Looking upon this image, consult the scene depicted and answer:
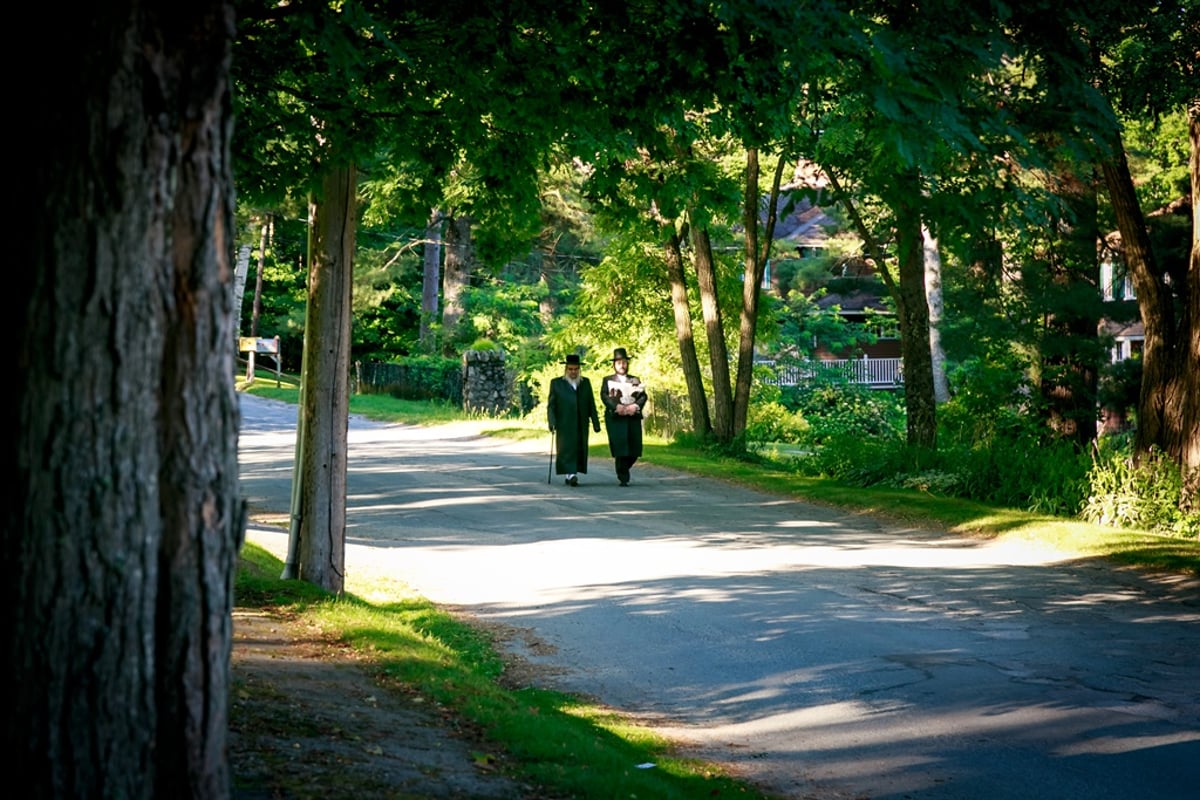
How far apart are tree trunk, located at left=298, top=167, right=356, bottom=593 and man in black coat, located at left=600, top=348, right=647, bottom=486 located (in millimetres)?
11526

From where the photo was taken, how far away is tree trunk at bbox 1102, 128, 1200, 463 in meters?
17.3

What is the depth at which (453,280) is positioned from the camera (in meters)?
51.4

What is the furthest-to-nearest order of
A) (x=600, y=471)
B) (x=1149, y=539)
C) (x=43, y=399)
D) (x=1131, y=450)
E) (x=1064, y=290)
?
(x=600, y=471), (x=1064, y=290), (x=1131, y=450), (x=1149, y=539), (x=43, y=399)

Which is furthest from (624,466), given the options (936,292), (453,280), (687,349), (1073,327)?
(453,280)

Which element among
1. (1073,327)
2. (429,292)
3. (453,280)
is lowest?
(1073,327)

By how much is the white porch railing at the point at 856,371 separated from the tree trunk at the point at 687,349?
1590 cm

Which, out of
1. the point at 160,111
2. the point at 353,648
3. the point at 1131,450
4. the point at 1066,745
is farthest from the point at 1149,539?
the point at 160,111

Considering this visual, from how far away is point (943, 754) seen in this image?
7.54 meters

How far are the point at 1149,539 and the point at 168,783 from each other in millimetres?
13424

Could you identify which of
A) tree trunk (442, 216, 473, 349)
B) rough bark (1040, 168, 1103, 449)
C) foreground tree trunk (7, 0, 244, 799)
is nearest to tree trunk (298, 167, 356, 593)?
foreground tree trunk (7, 0, 244, 799)

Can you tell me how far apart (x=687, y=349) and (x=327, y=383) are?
1770 cm

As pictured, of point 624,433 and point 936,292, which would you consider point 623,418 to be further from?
point 936,292

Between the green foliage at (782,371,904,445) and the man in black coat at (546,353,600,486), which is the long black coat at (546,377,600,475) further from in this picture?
the green foliage at (782,371,904,445)

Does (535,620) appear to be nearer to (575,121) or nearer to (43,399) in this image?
(575,121)
